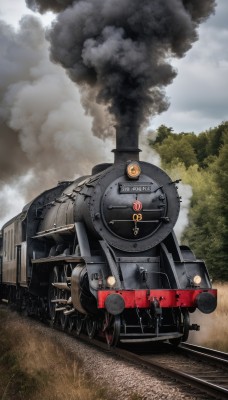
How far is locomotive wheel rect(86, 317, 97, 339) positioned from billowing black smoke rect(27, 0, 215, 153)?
10.7 feet

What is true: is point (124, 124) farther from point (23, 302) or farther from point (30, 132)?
point (30, 132)

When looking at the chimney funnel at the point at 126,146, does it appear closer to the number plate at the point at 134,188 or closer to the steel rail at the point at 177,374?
the number plate at the point at 134,188

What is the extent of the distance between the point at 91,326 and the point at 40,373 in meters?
3.13

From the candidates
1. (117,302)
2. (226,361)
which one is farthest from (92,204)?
(226,361)

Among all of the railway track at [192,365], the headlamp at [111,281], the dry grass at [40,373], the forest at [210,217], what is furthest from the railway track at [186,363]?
the forest at [210,217]

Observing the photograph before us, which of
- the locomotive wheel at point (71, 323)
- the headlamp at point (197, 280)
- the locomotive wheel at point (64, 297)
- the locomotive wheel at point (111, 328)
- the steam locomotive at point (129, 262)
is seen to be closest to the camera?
the locomotive wheel at point (111, 328)

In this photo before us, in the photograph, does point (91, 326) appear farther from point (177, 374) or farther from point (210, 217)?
point (210, 217)

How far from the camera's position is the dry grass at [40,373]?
21.7 ft

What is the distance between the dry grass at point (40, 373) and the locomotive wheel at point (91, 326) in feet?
2.42

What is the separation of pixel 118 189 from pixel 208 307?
8.23 ft

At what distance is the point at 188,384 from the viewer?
730 centimetres

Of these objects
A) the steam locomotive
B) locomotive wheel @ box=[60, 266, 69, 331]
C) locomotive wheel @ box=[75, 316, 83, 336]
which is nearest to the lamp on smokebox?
the steam locomotive

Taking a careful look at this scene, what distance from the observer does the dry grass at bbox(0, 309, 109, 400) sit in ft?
21.7

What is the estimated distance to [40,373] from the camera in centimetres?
764
